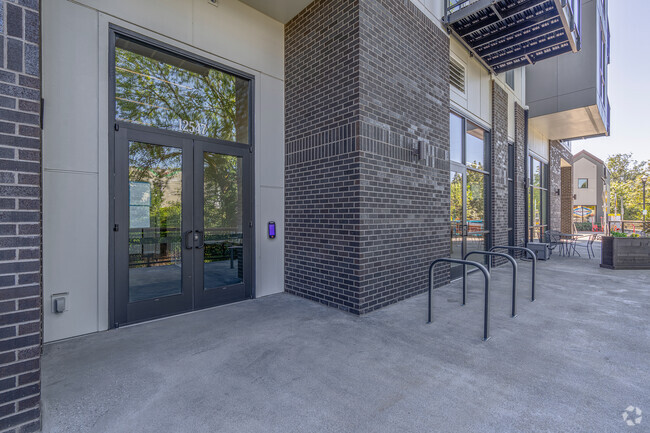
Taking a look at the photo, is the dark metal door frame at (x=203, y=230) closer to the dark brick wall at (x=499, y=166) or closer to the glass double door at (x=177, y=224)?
the glass double door at (x=177, y=224)

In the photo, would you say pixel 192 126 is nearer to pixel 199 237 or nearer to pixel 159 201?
pixel 159 201

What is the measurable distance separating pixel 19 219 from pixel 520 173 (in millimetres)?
11057

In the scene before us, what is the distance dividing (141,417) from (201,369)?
644 millimetres

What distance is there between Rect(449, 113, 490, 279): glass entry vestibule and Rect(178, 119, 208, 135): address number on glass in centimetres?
483

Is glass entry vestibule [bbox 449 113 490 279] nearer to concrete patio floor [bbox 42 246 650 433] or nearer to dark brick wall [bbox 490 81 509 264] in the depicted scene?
dark brick wall [bbox 490 81 509 264]

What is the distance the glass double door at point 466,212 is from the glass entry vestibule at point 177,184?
4.30m

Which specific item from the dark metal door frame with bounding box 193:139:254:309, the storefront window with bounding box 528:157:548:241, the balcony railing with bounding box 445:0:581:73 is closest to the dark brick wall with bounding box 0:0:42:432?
the dark metal door frame with bounding box 193:139:254:309

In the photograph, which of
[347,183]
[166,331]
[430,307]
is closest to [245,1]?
[347,183]

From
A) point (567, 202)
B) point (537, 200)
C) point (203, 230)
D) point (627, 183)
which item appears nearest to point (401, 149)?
point (203, 230)

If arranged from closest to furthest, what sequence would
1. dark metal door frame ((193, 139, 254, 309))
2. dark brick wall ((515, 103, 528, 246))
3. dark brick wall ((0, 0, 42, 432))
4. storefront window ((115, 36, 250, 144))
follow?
dark brick wall ((0, 0, 42, 432))
storefront window ((115, 36, 250, 144))
dark metal door frame ((193, 139, 254, 309))
dark brick wall ((515, 103, 528, 246))

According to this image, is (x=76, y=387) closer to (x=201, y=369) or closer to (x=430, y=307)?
(x=201, y=369)
